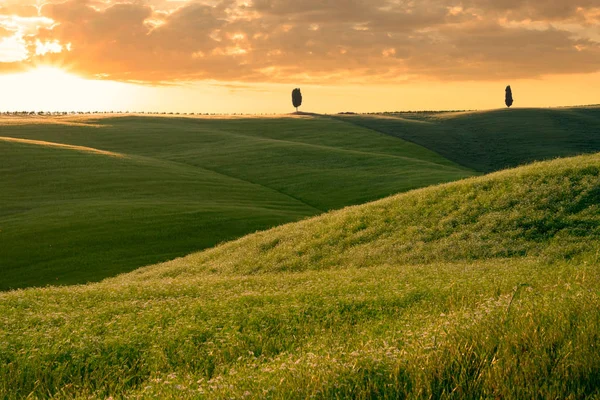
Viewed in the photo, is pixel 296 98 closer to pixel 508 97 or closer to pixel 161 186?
pixel 508 97

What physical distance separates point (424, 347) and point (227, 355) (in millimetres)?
4046

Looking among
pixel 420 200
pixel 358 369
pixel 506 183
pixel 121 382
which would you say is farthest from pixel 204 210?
pixel 358 369

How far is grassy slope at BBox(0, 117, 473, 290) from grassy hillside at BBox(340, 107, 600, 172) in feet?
21.0

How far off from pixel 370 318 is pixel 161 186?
145 feet

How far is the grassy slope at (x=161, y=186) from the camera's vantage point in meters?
36.9

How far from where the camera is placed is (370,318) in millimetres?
12734

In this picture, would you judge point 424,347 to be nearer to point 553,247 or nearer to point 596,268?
point 596,268

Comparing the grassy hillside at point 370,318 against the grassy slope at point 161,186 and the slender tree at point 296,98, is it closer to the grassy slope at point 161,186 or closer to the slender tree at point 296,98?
the grassy slope at point 161,186

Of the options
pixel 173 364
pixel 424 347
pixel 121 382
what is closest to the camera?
pixel 424 347

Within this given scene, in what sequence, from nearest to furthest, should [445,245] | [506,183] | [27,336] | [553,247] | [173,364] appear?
[173,364], [27,336], [553,247], [445,245], [506,183]

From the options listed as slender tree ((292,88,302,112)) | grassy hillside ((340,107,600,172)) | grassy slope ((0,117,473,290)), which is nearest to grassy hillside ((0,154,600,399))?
grassy slope ((0,117,473,290))

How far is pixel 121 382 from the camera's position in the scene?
10.0 m

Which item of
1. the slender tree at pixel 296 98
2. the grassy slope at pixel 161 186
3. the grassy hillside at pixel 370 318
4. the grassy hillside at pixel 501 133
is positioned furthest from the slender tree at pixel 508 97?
the grassy hillside at pixel 370 318

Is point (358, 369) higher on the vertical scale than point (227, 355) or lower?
higher
